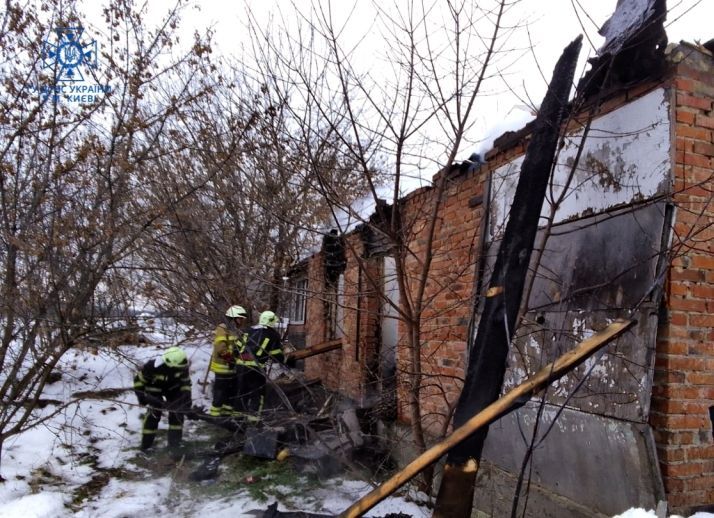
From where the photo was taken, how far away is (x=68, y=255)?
178 inches

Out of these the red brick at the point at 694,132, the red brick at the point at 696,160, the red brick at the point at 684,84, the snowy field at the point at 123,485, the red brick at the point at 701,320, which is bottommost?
the snowy field at the point at 123,485

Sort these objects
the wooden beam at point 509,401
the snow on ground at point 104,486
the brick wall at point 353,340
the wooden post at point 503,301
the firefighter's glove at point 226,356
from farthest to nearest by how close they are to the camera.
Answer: the firefighter's glove at point 226,356 < the brick wall at point 353,340 < the snow on ground at point 104,486 < the wooden post at point 503,301 < the wooden beam at point 509,401

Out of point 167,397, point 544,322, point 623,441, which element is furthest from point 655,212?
point 167,397

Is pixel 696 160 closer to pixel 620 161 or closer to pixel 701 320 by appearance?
pixel 620 161

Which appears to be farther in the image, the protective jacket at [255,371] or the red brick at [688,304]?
the protective jacket at [255,371]

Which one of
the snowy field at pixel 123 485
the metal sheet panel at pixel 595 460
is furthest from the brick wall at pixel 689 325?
the snowy field at pixel 123 485

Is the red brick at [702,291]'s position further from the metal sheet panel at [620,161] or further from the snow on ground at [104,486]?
the snow on ground at [104,486]

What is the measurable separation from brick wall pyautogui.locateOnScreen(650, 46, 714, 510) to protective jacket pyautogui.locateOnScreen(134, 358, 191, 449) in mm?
5677

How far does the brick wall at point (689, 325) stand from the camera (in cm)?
262

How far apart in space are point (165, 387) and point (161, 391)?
0.07m

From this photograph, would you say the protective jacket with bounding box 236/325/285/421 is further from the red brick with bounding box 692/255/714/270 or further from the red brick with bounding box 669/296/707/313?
the red brick with bounding box 692/255/714/270

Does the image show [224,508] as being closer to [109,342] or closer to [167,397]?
[109,342]

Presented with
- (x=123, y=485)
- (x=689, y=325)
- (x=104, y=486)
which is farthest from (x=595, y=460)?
(x=104, y=486)

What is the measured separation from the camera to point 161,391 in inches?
268
